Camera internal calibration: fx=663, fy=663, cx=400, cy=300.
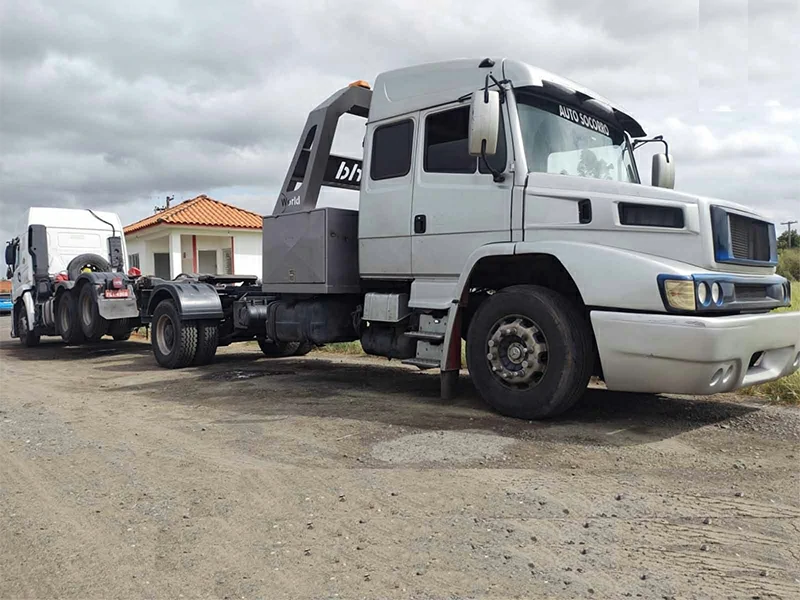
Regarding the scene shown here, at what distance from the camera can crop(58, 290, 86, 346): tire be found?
12172mm

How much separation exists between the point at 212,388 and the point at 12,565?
4.77m

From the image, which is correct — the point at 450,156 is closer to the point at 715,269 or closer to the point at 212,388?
the point at 715,269

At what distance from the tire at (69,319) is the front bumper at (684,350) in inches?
406

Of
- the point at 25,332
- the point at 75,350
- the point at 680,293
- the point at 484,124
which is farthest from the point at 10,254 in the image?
the point at 680,293

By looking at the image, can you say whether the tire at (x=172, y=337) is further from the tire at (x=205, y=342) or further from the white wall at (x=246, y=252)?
the white wall at (x=246, y=252)

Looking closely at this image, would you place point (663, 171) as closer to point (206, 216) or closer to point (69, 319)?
point (69, 319)

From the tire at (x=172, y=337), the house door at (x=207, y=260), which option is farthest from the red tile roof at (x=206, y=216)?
the tire at (x=172, y=337)

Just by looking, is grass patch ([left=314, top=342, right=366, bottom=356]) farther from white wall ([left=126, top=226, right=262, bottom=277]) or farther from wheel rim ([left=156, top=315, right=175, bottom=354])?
white wall ([left=126, top=226, right=262, bottom=277])

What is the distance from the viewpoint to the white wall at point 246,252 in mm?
23141

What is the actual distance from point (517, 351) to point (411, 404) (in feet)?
4.57

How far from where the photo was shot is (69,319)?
12312mm

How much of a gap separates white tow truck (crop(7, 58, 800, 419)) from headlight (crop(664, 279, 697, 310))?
0.01 meters

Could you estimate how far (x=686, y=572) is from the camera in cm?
277

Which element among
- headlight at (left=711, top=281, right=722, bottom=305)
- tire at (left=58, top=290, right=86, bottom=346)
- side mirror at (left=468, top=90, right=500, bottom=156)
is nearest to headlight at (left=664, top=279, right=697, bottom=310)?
headlight at (left=711, top=281, right=722, bottom=305)
